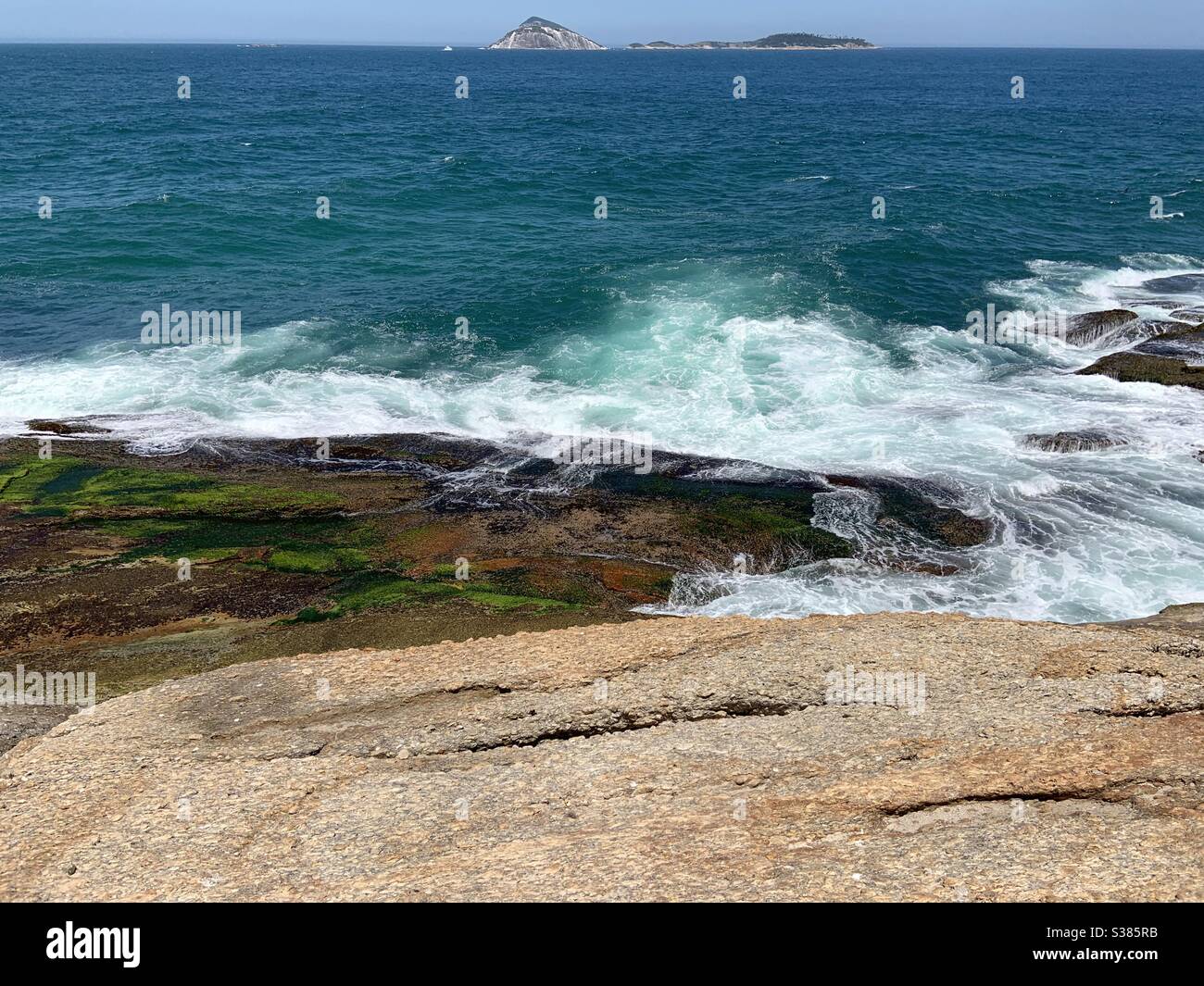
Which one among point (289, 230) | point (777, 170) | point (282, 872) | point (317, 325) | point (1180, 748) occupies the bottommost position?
point (282, 872)

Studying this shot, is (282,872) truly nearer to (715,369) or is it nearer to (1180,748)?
(1180,748)

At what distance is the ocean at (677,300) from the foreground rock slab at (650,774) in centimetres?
490

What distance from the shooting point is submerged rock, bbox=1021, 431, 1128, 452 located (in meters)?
24.0

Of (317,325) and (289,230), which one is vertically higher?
(289,230)

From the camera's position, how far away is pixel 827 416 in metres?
26.3

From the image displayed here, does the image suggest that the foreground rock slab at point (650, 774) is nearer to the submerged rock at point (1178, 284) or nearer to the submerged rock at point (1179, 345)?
the submerged rock at point (1179, 345)

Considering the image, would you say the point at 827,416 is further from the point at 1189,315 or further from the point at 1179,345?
the point at 1189,315

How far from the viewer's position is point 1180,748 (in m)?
10.3

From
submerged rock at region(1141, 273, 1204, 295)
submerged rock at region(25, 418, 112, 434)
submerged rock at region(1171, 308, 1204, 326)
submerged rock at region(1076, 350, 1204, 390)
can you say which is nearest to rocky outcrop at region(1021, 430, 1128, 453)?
submerged rock at region(1076, 350, 1204, 390)

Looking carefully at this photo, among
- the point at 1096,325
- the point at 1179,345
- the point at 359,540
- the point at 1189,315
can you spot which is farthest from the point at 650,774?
the point at 1189,315

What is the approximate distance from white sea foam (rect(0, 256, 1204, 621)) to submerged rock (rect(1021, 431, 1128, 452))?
0.32m

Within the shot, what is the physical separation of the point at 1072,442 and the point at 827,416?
6392 millimetres

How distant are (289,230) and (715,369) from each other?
25.7 meters
